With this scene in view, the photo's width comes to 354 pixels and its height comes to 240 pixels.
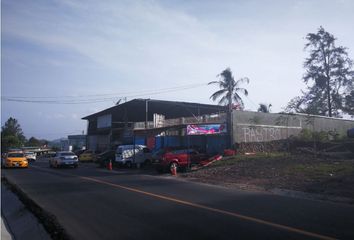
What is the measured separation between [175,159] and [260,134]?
11.2m

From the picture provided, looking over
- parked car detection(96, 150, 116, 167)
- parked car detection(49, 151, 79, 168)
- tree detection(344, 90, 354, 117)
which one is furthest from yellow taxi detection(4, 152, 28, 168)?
tree detection(344, 90, 354, 117)

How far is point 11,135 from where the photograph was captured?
8275 cm

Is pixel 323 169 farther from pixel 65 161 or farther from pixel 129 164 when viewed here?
pixel 65 161

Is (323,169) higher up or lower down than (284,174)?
higher up

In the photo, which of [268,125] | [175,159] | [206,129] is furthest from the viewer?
[268,125]

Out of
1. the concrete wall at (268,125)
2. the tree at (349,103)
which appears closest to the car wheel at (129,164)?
the concrete wall at (268,125)

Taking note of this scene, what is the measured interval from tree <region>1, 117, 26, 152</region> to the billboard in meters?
57.4

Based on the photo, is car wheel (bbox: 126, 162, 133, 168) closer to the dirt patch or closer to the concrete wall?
the dirt patch

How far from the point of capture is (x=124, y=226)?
8398mm

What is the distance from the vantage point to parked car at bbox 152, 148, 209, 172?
24.1 metres

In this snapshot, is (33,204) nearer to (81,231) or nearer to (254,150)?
(81,231)

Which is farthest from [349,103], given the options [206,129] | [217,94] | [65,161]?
[65,161]

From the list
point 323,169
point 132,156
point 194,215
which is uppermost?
point 132,156

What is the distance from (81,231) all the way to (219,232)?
9.88ft
